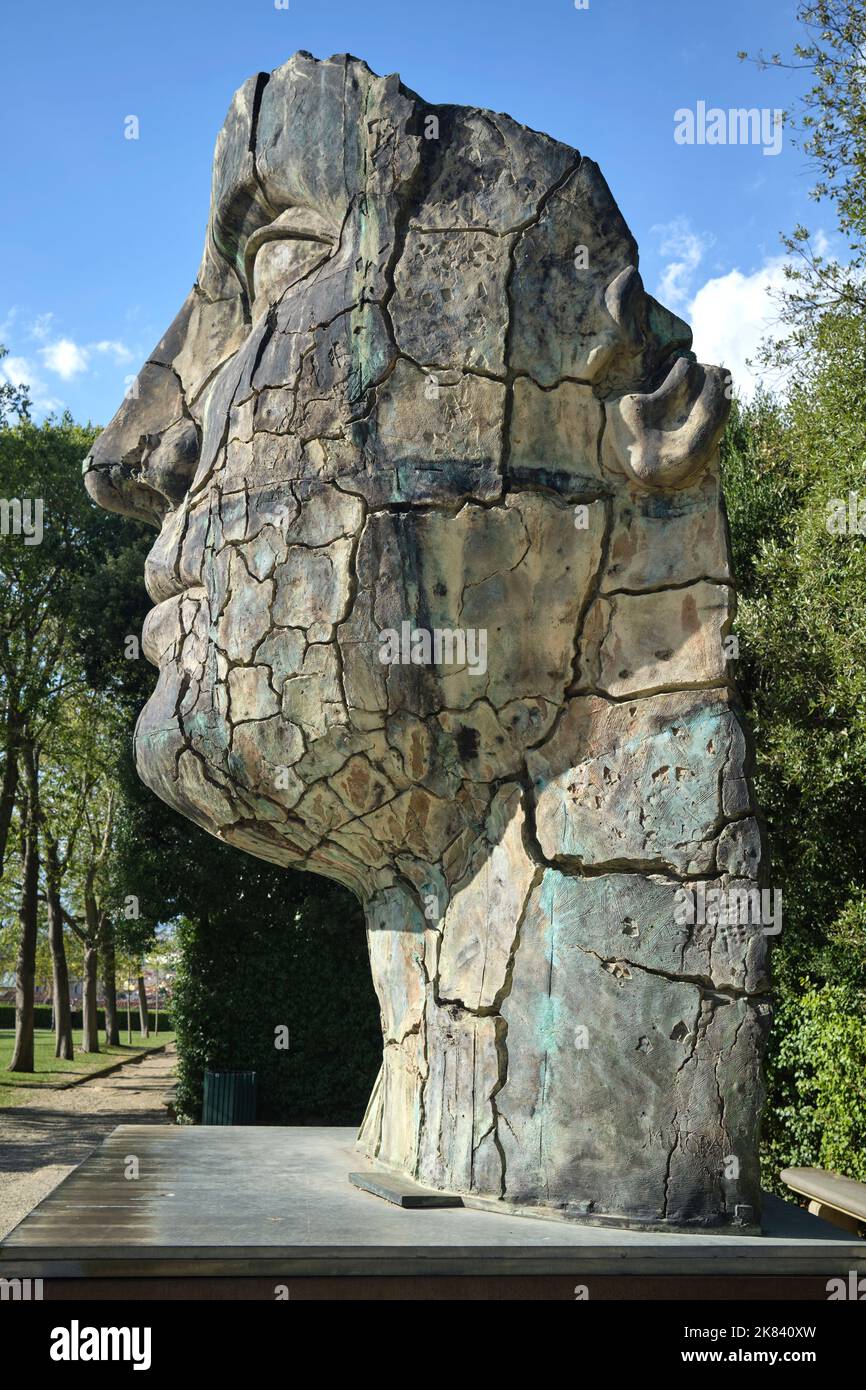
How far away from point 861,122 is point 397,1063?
7.49m

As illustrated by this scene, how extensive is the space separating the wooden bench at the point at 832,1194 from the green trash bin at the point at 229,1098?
7449 mm

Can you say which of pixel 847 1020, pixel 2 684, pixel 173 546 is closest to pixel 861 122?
pixel 847 1020

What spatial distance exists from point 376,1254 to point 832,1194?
2.59 m

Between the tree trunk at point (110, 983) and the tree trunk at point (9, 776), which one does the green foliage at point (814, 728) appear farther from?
the tree trunk at point (110, 983)

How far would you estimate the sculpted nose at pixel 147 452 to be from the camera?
433cm

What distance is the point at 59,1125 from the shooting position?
551 inches

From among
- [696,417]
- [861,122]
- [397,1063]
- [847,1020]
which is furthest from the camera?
[861,122]

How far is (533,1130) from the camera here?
3348 millimetres

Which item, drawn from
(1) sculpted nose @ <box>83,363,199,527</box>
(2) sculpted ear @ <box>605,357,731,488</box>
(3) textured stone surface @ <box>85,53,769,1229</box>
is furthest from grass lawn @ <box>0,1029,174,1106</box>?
(2) sculpted ear @ <box>605,357,731,488</box>

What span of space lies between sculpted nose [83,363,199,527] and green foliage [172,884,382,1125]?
27.7 feet

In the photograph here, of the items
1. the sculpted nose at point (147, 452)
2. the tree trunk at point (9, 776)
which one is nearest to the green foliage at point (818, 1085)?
the sculpted nose at point (147, 452)

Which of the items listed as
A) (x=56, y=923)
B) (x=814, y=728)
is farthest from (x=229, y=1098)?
(x=56, y=923)
